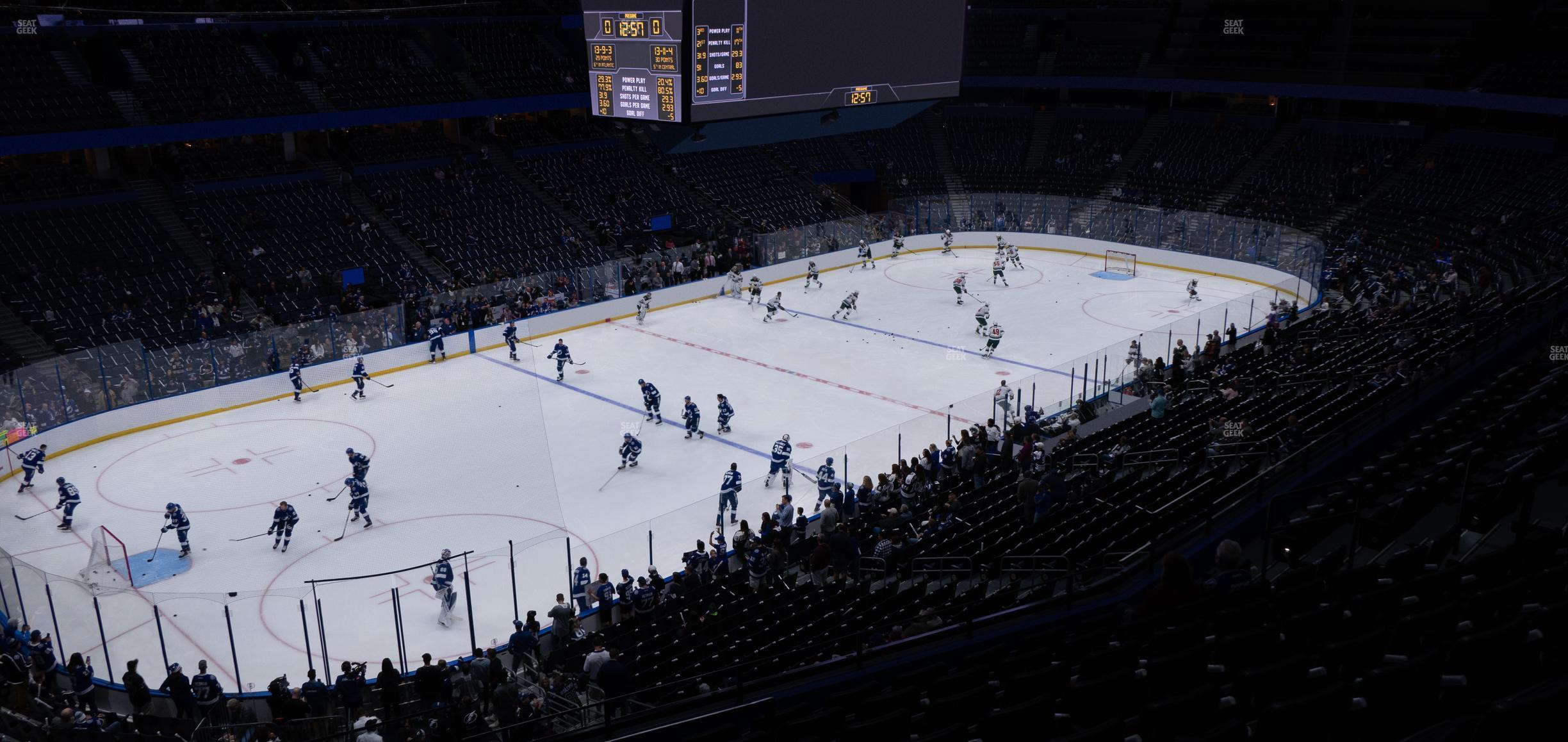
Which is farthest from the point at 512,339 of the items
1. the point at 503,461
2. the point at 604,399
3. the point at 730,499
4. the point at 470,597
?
the point at 470,597

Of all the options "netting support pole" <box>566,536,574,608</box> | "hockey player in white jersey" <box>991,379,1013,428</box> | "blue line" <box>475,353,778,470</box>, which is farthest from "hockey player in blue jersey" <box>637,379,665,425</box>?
"netting support pole" <box>566,536,574,608</box>

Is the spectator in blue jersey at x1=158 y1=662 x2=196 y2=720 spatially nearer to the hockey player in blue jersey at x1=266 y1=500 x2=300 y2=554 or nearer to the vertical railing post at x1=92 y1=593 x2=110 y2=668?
the vertical railing post at x1=92 y1=593 x2=110 y2=668

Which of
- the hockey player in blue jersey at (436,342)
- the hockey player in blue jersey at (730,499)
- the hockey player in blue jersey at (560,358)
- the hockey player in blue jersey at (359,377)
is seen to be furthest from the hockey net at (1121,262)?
the hockey player in blue jersey at (359,377)

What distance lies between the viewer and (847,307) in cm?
3136

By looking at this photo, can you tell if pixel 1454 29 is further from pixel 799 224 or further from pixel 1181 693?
pixel 1181 693

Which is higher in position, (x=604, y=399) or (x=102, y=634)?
(x=102, y=634)

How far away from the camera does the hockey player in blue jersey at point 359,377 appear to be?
24.8 m

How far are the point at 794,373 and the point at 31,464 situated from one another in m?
14.9

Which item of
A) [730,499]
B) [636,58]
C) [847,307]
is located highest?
[636,58]

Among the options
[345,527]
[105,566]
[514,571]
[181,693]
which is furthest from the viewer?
[345,527]

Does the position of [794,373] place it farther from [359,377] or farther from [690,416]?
→ [359,377]

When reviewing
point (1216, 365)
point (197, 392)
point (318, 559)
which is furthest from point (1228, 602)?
point (197, 392)

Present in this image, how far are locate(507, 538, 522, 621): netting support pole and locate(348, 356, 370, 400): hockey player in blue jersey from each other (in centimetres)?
1243

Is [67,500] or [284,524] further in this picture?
[67,500]
